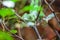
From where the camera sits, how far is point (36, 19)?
51.9 inches

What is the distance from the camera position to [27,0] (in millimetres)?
2295

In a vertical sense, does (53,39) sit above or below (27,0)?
below

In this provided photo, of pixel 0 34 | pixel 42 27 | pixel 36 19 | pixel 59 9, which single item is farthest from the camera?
pixel 59 9

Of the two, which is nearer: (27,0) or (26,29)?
(26,29)

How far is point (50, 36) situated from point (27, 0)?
0.58 metres

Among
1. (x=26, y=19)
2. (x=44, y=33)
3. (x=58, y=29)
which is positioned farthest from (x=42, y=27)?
(x=26, y=19)

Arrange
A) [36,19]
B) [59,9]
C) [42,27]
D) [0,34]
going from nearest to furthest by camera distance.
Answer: [0,34]
[36,19]
[42,27]
[59,9]

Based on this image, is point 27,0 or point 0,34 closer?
point 0,34

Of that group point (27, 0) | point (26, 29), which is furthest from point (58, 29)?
point (27, 0)

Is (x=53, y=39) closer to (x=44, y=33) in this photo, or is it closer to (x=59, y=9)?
(x=44, y=33)

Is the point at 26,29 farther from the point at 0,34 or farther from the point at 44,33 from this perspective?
the point at 0,34

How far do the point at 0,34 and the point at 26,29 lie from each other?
149cm

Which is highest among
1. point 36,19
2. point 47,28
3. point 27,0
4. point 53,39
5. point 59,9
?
point 27,0

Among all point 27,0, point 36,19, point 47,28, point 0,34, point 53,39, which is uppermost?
point 27,0
